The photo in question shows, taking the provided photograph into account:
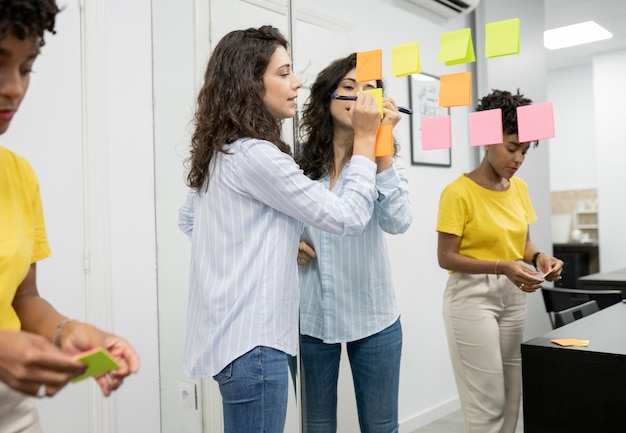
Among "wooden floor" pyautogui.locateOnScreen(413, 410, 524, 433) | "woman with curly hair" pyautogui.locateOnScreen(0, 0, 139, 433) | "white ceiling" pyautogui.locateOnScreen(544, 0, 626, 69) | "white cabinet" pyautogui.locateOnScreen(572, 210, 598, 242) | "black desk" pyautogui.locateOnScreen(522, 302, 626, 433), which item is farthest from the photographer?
"white cabinet" pyautogui.locateOnScreen(572, 210, 598, 242)

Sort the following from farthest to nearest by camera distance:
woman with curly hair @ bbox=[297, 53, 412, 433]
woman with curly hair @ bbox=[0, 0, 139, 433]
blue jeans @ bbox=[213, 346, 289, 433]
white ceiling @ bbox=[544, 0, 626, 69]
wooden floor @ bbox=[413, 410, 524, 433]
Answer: white ceiling @ bbox=[544, 0, 626, 69]
wooden floor @ bbox=[413, 410, 524, 433]
woman with curly hair @ bbox=[297, 53, 412, 433]
blue jeans @ bbox=[213, 346, 289, 433]
woman with curly hair @ bbox=[0, 0, 139, 433]

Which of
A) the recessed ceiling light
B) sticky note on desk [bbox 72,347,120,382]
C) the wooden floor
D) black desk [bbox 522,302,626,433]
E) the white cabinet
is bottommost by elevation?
the wooden floor

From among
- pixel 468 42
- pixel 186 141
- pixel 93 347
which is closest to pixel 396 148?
pixel 468 42

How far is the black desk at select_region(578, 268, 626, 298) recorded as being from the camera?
185 centimetres

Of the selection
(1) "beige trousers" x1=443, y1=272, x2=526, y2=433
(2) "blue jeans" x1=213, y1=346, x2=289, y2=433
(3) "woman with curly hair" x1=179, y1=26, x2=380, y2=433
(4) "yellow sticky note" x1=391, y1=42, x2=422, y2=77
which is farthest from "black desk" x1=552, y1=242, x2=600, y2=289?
(2) "blue jeans" x1=213, y1=346, x2=289, y2=433

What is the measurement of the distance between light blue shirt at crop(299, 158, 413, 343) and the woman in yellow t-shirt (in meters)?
0.23

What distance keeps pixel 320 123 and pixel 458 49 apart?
1.37ft

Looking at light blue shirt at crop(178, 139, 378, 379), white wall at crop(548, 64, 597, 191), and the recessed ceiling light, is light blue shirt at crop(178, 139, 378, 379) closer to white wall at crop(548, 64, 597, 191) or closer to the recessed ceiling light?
white wall at crop(548, 64, 597, 191)

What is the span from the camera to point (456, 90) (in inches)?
57.8

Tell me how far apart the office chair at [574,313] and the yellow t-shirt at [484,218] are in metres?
0.24

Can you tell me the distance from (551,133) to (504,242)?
327 millimetres

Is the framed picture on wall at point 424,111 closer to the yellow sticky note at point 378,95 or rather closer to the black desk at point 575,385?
the yellow sticky note at point 378,95

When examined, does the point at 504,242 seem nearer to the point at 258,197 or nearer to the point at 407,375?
the point at 407,375

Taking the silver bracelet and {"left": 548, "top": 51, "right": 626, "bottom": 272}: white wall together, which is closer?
the silver bracelet
